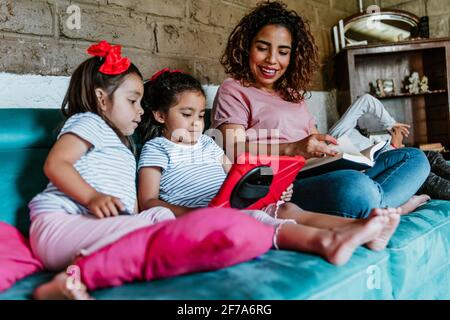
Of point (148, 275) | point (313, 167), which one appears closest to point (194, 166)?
point (313, 167)

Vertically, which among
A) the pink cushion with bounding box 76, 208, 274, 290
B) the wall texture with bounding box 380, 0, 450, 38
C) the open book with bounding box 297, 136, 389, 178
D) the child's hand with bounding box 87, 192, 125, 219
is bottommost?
the pink cushion with bounding box 76, 208, 274, 290

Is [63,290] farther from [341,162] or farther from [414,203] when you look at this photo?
[414,203]

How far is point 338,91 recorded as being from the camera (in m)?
2.90

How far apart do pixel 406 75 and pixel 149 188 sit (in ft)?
7.14

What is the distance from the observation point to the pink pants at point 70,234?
0.90m

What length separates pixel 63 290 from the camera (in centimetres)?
74

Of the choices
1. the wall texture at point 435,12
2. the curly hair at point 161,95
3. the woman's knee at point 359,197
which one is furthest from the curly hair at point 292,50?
the wall texture at point 435,12

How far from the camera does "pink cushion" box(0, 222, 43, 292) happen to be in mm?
893

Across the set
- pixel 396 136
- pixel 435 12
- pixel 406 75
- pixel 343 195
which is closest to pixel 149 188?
pixel 343 195

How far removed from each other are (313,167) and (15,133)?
91cm

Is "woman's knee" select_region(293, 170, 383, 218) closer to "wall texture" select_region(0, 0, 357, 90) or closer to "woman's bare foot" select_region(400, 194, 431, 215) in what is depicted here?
"woman's bare foot" select_region(400, 194, 431, 215)

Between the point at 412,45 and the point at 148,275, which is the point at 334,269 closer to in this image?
the point at 148,275

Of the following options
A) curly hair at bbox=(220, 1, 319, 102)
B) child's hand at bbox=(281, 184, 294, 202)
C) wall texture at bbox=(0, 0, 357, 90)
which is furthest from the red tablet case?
wall texture at bbox=(0, 0, 357, 90)

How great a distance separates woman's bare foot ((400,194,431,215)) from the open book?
0.24 meters
